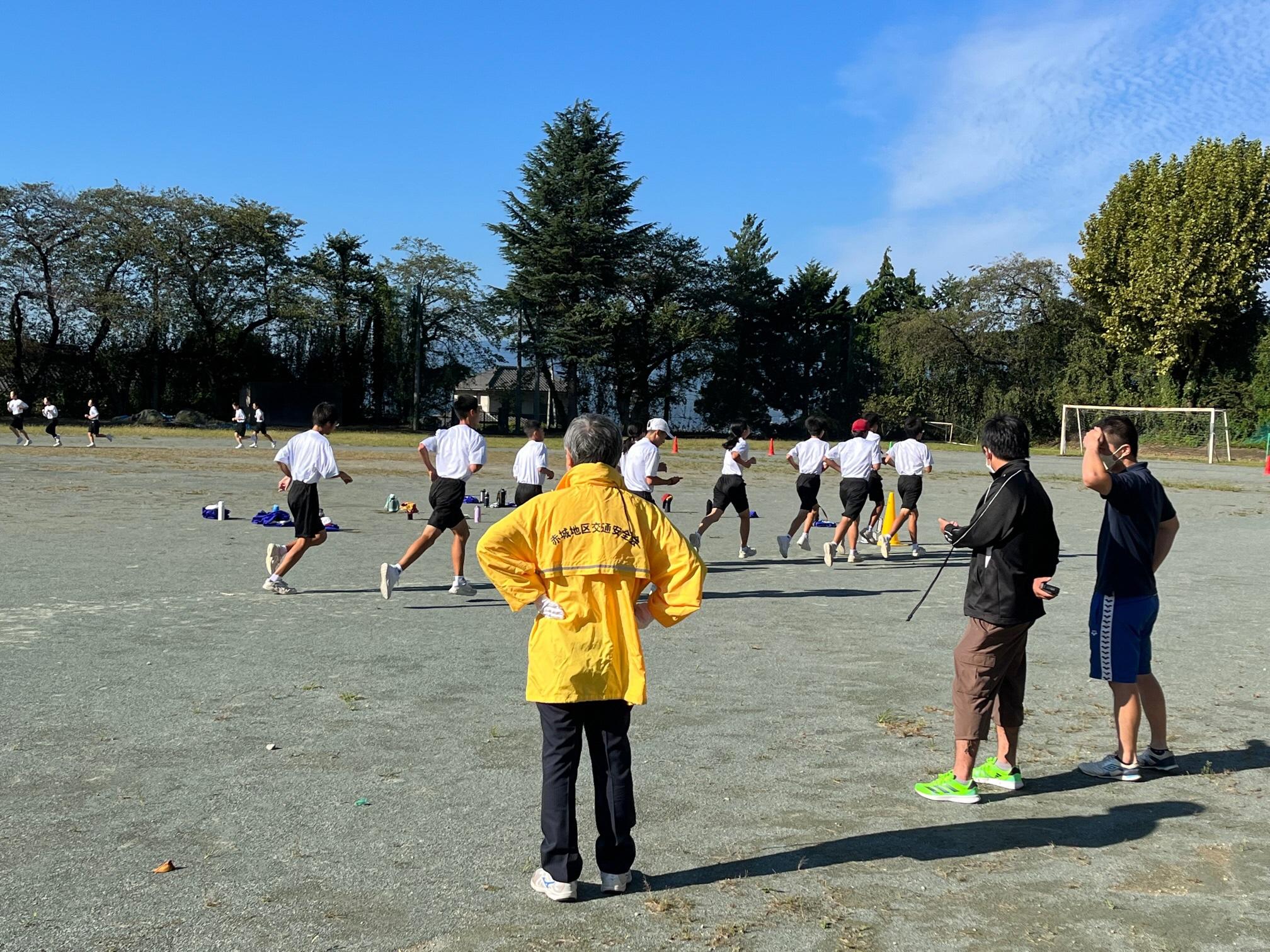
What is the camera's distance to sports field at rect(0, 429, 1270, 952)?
379cm

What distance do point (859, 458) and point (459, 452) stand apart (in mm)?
5025

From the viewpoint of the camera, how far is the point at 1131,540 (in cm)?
539

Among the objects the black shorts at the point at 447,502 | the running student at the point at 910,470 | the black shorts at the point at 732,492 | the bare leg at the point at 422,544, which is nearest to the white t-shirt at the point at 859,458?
the running student at the point at 910,470

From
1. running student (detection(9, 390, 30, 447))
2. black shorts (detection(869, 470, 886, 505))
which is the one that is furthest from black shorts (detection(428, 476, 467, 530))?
running student (detection(9, 390, 30, 447))

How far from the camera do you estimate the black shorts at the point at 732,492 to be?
44.3 ft

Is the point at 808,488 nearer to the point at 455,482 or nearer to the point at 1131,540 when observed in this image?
the point at 455,482

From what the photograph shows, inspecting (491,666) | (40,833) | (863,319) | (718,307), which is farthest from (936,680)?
(863,319)

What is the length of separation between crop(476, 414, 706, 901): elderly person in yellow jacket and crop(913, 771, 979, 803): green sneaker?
166 centimetres

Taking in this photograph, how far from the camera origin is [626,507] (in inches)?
163

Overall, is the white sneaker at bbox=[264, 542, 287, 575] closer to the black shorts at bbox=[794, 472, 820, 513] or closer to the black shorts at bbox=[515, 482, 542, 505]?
the black shorts at bbox=[515, 482, 542, 505]

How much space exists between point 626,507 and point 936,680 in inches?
159

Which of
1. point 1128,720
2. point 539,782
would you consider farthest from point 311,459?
point 1128,720

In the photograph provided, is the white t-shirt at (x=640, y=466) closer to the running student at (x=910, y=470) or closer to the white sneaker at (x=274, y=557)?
the white sneaker at (x=274, y=557)

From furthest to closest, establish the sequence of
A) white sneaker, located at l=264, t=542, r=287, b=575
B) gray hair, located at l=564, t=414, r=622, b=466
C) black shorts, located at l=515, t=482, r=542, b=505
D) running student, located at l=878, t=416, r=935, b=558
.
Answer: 1. running student, located at l=878, t=416, r=935, b=558
2. black shorts, located at l=515, t=482, r=542, b=505
3. white sneaker, located at l=264, t=542, r=287, b=575
4. gray hair, located at l=564, t=414, r=622, b=466
